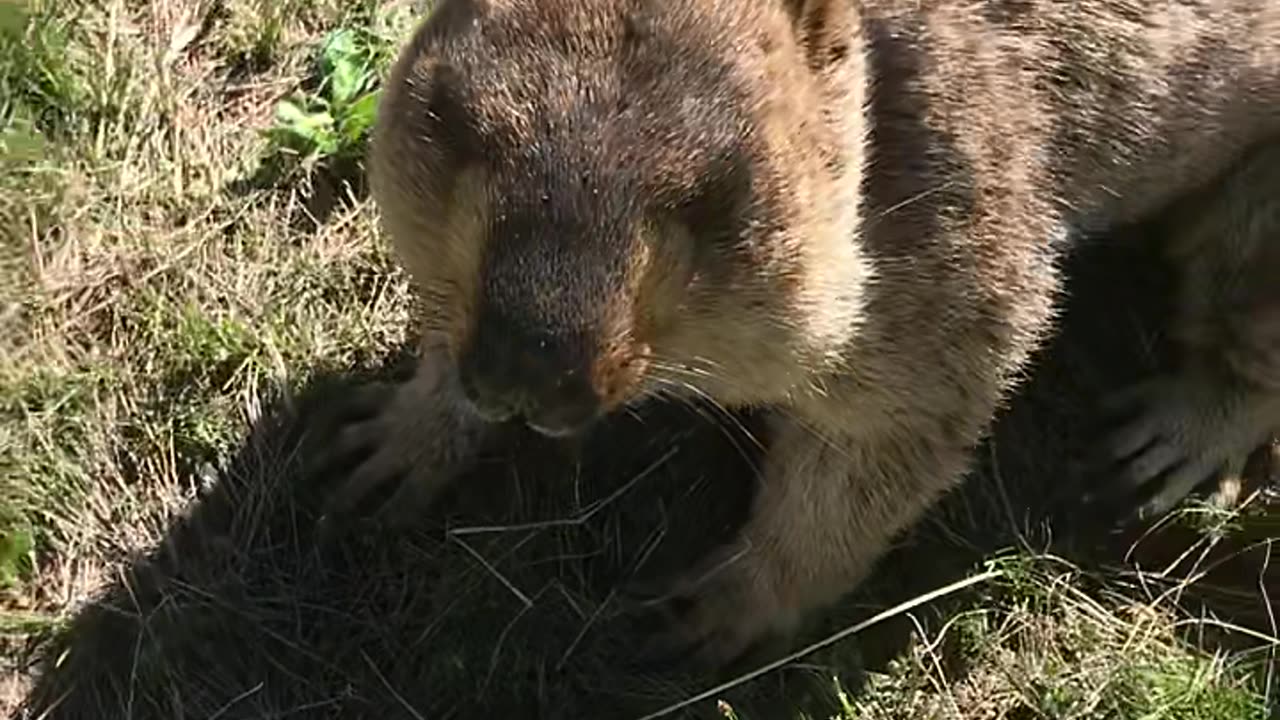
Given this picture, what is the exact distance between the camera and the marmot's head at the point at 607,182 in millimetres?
2646

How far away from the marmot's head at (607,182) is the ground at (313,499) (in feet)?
4.22

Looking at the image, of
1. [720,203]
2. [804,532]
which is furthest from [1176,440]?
[720,203]

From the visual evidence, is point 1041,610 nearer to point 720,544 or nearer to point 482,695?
point 720,544

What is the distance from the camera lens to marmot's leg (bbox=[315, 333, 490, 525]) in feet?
13.2

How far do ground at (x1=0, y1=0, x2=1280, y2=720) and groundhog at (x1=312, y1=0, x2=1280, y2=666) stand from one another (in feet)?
0.56

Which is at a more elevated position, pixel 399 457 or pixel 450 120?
pixel 450 120

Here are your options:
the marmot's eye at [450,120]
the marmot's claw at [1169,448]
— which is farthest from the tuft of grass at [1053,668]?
the marmot's eye at [450,120]

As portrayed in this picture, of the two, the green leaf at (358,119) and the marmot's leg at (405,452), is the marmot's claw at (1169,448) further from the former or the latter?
the green leaf at (358,119)

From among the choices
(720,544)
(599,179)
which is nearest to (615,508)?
(720,544)

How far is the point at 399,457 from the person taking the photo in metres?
4.07

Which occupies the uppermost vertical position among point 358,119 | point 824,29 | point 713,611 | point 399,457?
point 824,29

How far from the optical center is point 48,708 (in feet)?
12.8

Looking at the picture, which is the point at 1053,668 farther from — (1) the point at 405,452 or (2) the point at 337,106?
(2) the point at 337,106

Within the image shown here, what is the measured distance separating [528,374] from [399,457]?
1443 mm
